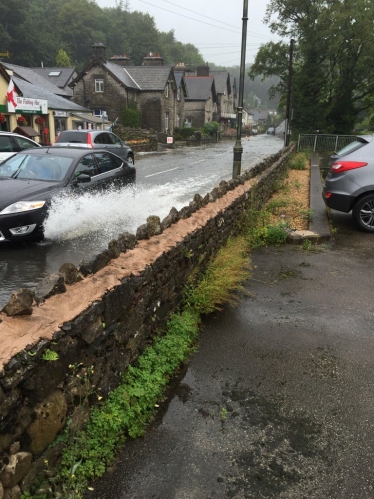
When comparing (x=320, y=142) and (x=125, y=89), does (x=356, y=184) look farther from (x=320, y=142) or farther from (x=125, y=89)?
(x=125, y=89)

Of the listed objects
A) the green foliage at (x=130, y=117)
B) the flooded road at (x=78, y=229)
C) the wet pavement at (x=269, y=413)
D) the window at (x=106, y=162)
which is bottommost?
the wet pavement at (x=269, y=413)

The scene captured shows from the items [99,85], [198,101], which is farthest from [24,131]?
[198,101]

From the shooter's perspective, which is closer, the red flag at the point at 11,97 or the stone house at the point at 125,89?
the red flag at the point at 11,97

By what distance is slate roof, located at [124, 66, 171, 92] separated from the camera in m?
51.8

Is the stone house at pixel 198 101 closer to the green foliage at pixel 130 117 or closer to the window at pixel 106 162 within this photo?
the green foliage at pixel 130 117

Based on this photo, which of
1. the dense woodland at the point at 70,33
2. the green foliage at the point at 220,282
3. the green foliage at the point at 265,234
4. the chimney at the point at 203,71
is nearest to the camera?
the green foliage at the point at 220,282

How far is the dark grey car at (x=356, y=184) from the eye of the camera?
8523 millimetres

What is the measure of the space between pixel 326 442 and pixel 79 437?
1.64m

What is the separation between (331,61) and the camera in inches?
1700

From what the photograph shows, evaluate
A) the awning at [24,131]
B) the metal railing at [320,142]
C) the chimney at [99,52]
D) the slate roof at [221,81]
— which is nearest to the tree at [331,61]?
the metal railing at [320,142]

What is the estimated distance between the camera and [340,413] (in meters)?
3.32

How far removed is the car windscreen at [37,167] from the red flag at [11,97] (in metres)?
18.9

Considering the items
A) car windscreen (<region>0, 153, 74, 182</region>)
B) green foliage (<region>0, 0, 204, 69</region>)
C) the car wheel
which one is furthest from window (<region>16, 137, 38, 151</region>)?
green foliage (<region>0, 0, 204, 69</region>)

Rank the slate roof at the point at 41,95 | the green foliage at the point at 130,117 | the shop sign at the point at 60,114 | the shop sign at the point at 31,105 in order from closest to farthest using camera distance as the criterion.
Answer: the shop sign at the point at 31,105
the slate roof at the point at 41,95
the shop sign at the point at 60,114
the green foliage at the point at 130,117
